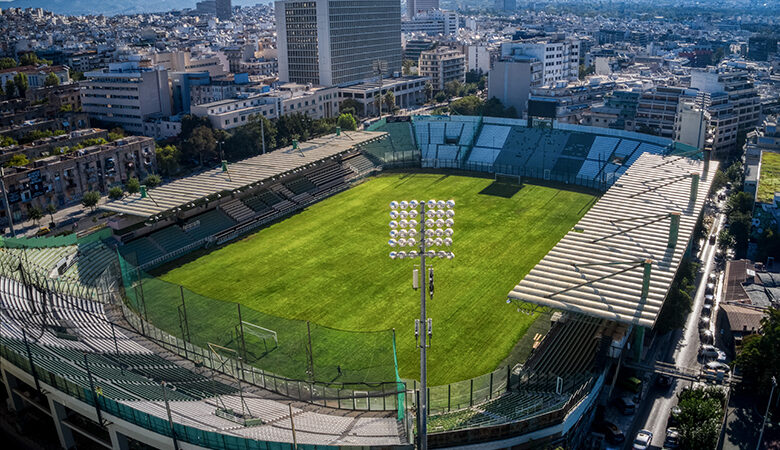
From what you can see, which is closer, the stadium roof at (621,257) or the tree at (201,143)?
the stadium roof at (621,257)

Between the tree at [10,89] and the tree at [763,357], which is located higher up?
the tree at [10,89]

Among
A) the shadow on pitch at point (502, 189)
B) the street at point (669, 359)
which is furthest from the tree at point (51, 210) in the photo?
the street at point (669, 359)

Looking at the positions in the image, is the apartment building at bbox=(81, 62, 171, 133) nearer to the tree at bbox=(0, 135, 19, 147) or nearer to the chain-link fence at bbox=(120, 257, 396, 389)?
the tree at bbox=(0, 135, 19, 147)

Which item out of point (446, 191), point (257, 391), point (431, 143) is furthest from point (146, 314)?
point (431, 143)

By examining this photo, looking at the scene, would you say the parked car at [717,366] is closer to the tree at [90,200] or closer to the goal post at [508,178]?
the goal post at [508,178]

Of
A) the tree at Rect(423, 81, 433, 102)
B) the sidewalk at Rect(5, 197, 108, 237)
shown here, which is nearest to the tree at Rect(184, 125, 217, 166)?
the sidewalk at Rect(5, 197, 108, 237)

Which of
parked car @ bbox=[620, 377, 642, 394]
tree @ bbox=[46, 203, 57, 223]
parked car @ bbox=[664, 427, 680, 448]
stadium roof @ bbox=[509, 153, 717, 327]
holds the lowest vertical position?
parked car @ bbox=[664, 427, 680, 448]

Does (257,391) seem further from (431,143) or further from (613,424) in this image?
(431,143)
